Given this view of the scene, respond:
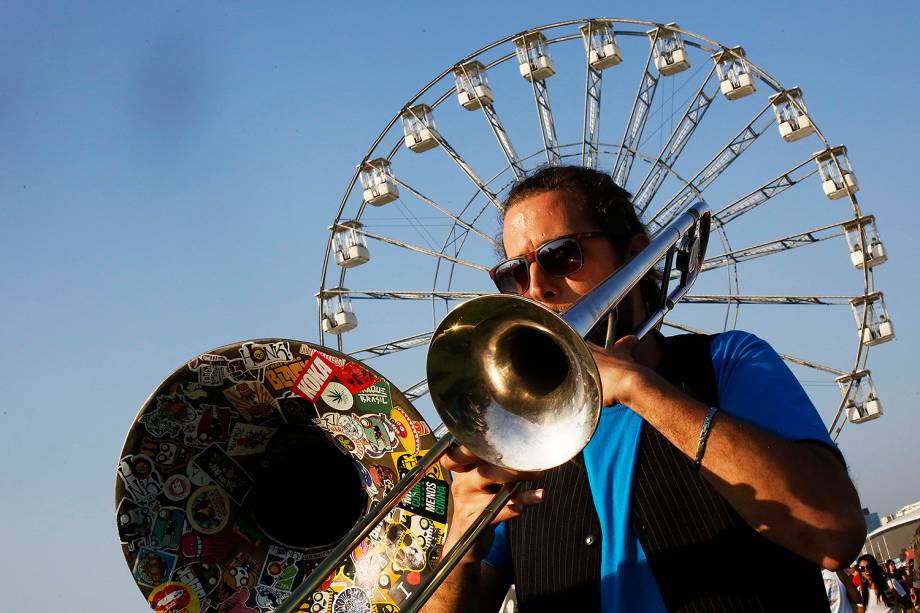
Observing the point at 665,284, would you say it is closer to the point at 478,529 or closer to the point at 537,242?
the point at 537,242

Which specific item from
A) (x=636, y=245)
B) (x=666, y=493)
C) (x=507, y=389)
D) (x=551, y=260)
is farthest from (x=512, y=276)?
(x=666, y=493)

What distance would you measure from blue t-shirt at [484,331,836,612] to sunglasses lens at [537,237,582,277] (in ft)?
1.38

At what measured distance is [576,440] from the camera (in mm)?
2029

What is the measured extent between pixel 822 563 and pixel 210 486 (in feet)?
7.19

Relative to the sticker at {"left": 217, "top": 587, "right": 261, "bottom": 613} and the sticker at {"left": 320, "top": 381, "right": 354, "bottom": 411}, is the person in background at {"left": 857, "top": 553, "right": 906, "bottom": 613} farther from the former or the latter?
the sticker at {"left": 217, "top": 587, "right": 261, "bottom": 613}

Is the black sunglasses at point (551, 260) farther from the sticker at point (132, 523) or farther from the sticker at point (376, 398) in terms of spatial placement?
the sticker at point (132, 523)

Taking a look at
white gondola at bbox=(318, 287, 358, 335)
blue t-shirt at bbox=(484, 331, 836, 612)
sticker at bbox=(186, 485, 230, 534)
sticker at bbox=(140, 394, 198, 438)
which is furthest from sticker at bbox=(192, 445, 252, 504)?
white gondola at bbox=(318, 287, 358, 335)

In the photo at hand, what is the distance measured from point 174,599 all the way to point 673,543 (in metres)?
1.84

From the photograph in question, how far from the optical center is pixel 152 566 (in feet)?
10.5

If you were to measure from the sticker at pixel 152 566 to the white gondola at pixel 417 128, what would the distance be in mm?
12767

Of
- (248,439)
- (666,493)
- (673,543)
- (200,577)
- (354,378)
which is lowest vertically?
(673,543)

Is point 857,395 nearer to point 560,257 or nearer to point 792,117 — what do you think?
point 792,117

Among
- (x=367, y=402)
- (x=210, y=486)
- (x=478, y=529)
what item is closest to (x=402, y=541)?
(x=367, y=402)

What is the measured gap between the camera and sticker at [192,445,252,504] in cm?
345
